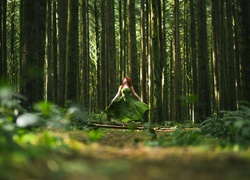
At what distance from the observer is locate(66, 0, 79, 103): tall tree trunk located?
10.4 meters

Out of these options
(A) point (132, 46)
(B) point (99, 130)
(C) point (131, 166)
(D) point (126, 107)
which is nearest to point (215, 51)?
(A) point (132, 46)

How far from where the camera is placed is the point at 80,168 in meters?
2.61

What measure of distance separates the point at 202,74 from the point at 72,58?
14.1 feet

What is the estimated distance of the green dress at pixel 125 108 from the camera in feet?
38.7

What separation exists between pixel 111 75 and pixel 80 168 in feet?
39.0

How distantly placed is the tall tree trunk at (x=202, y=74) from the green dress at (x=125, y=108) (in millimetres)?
2079

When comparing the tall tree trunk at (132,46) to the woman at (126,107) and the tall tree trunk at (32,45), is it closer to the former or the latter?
the woman at (126,107)

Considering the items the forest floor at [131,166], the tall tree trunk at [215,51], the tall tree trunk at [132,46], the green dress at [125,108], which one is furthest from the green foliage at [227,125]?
the tall tree trunk at [215,51]

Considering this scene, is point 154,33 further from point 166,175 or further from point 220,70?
point 166,175

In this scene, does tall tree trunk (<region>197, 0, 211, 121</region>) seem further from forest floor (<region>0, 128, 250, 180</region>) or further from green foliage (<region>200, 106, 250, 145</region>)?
forest floor (<region>0, 128, 250, 180</region>)

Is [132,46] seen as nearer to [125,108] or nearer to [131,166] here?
[125,108]

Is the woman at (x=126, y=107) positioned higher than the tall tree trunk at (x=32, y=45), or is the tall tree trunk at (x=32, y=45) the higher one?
the tall tree trunk at (x=32, y=45)

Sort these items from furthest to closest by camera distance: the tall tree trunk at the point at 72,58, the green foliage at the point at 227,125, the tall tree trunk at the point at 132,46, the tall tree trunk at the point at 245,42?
the tall tree trunk at the point at 132,46 → the tall tree trunk at the point at 72,58 → the tall tree trunk at the point at 245,42 → the green foliage at the point at 227,125

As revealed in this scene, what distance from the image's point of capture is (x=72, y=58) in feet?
34.4
